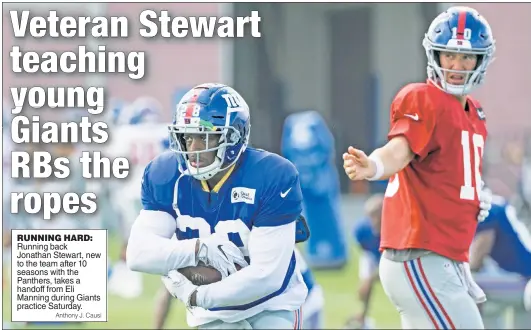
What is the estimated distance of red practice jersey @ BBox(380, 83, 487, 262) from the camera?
423 cm

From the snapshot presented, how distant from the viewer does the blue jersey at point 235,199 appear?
3.90 m

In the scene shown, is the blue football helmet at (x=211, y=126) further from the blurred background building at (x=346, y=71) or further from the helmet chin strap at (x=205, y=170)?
the blurred background building at (x=346, y=71)

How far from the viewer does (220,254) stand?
387 centimetres

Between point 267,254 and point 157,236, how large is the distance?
38 cm

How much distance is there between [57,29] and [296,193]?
1752 mm

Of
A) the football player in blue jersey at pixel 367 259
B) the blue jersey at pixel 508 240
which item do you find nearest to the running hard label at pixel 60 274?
the blue jersey at pixel 508 240

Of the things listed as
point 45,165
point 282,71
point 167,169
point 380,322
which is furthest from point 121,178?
point 282,71

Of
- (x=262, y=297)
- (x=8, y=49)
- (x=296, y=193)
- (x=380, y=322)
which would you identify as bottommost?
(x=380, y=322)

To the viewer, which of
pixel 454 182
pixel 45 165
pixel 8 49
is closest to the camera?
pixel 454 182

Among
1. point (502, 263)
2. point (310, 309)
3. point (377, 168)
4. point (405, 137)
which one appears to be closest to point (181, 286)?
point (377, 168)

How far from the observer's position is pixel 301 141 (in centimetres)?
1086

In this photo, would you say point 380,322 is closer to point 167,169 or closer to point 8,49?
point 8,49

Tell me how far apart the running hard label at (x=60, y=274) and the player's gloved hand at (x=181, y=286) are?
103cm

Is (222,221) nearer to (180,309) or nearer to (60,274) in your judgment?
(60,274)
